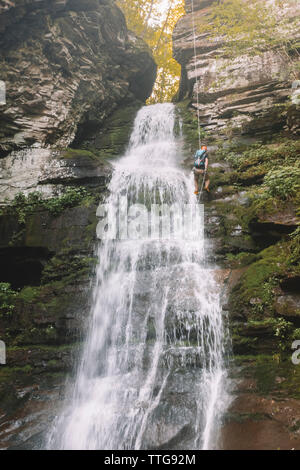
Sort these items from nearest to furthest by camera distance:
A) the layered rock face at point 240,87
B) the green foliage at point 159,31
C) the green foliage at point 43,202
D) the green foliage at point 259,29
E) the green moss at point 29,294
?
1. the green moss at point 29,294
2. the green foliage at point 43,202
3. the layered rock face at point 240,87
4. the green foliage at point 259,29
5. the green foliage at point 159,31

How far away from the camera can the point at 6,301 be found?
6.83 m

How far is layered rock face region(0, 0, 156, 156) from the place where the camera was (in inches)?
431

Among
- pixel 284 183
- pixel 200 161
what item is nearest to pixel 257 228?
pixel 284 183

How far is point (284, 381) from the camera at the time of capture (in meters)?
4.20

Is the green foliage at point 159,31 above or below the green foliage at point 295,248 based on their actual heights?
above

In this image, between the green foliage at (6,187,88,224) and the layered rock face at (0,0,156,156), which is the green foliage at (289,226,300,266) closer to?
the green foliage at (6,187,88,224)

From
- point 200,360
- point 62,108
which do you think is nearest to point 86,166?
point 62,108

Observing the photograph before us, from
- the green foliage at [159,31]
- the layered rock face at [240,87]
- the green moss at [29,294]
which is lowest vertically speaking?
the green moss at [29,294]

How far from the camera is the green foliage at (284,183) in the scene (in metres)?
6.21

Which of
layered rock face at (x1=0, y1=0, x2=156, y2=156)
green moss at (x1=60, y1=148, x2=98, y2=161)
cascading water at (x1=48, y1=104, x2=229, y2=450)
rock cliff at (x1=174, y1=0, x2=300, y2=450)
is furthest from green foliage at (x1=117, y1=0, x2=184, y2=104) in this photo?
cascading water at (x1=48, y1=104, x2=229, y2=450)

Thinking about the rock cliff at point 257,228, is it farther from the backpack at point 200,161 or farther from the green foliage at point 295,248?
the backpack at point 200,161

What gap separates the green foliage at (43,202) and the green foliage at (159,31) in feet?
66.7

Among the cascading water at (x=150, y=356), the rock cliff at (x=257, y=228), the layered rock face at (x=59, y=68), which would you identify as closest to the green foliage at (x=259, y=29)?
the rock cliff at (x=257, y=228)
